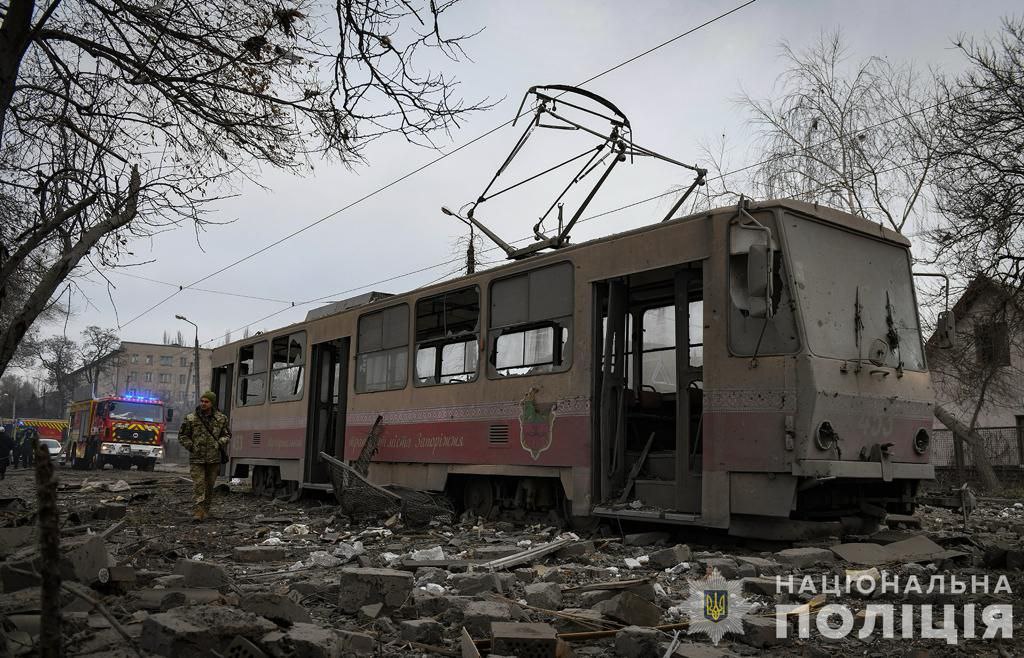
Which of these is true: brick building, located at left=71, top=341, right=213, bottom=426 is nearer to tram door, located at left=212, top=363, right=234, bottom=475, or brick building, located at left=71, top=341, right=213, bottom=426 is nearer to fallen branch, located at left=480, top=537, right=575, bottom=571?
tram door, located at left=212, top=363, right=234, bottom=475

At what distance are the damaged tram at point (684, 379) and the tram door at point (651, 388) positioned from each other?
20 mm

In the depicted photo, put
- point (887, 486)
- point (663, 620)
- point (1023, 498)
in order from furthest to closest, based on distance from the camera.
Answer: point (1023, 498) → point (887, 486) → point (663, 620)

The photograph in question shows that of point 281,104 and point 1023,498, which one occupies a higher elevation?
point 281,104

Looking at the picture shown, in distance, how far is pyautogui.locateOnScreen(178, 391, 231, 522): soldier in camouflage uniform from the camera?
11242 mm

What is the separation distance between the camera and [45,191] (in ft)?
19.9

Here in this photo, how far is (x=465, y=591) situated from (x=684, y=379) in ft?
11.2

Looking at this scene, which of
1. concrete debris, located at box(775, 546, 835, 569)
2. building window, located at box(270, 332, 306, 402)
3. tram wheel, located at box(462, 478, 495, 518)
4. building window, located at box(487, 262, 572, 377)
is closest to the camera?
concrete debris, located at box(775, 546, 835, 569)

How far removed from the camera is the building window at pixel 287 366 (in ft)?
47.4

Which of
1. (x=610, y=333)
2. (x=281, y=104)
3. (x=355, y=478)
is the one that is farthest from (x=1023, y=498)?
(x=281, y=104)

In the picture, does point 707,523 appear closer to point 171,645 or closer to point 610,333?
point 610,333

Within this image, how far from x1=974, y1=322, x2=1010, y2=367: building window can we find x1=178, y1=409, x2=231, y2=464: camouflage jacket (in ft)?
38.1

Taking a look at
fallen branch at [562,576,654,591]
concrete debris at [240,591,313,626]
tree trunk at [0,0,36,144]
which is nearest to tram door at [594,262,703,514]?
fallen branch at [562,576,654,591]

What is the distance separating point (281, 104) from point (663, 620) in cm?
406

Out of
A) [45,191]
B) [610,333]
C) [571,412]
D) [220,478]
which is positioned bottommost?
[220,478]
